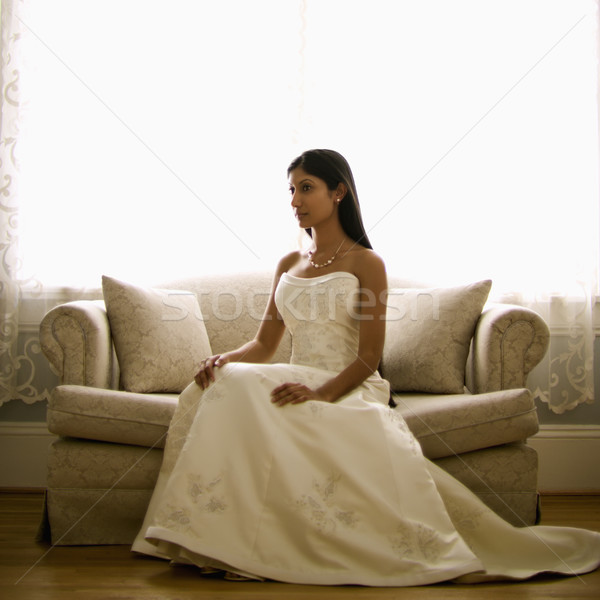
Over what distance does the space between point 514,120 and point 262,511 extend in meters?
2.39

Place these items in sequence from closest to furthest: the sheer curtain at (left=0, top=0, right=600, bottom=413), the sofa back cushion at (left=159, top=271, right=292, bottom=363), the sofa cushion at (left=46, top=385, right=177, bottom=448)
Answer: the sofa cushion at (left=46, top=385, right=177, bottom=448), the sofa back cushion at (left=159, top=271, right=292, bottom=363), the sheer curtain at (left=0, top=0, right=600, bottom=413)

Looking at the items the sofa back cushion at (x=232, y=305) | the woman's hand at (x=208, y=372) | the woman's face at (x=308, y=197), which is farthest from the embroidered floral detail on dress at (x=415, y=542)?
the sofa back cushion at (x=232, y=305)

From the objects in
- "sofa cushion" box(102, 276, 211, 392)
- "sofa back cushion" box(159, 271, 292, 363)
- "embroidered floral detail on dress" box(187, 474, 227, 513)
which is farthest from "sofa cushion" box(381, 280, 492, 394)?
"embroidered floral detail on dress" box(187, 474, 227, 513)

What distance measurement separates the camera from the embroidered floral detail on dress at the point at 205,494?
74.3 inches

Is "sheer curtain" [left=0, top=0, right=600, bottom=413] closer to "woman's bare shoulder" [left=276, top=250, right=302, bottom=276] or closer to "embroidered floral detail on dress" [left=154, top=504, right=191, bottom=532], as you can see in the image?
"woman's bare shoulder" [left=276, top=250, right=302, bottom=276]

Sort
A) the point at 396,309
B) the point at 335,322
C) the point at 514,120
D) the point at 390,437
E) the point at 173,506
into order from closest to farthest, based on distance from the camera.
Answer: the point at 173,506 < the point at 390,437 < the point at 335,322 < the point at 396,309 < the point at 514,120

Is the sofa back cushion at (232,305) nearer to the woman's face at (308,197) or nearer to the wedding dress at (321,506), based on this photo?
the woman's face at (308,197)

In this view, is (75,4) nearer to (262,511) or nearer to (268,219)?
(268,219)

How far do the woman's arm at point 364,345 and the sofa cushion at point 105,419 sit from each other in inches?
21.8

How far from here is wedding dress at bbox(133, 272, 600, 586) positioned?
1.86 m

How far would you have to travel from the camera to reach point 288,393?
2.05 metres

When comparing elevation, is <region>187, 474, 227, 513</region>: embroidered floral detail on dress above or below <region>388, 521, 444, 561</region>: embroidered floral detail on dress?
above

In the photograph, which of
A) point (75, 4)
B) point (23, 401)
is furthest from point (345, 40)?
point (23, 401)

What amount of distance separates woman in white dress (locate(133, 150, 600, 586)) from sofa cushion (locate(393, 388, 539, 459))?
7.7 inches
